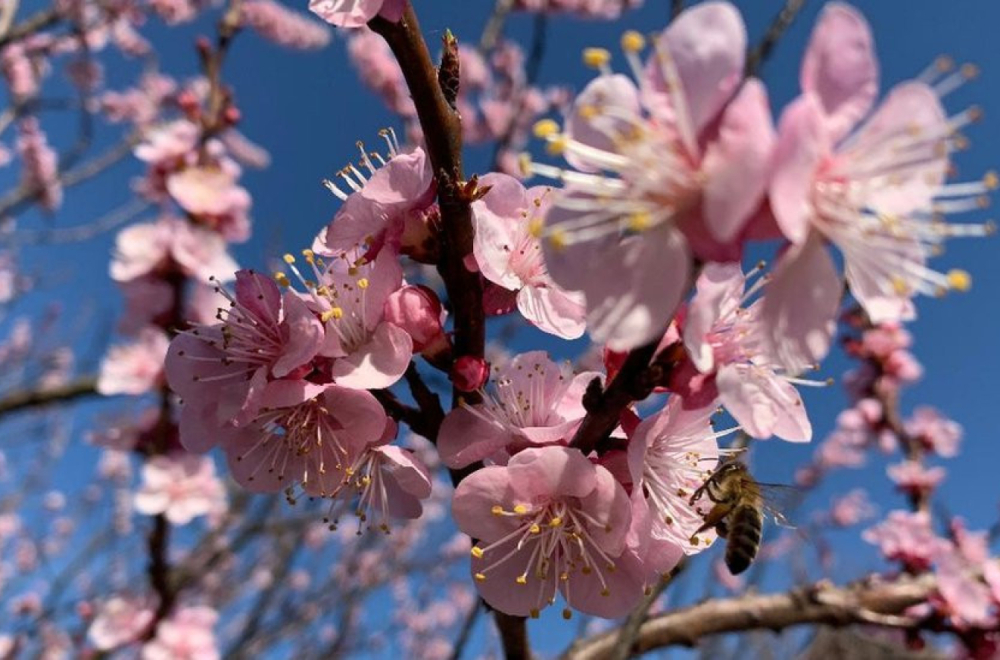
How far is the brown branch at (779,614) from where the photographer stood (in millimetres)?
1896

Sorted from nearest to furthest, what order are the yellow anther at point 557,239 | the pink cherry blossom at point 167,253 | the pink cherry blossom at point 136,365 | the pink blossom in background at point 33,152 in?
1. the yellow anther at point 557,239
2. the pink cherry blossom at point 167,253
3. the pink cherry blossom at point 136,365
4. the pink blossom in background at point 33,152

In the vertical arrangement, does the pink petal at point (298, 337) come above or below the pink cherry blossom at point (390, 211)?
below

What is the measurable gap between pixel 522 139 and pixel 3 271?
203 inches

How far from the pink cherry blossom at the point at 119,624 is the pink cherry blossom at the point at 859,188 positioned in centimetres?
297

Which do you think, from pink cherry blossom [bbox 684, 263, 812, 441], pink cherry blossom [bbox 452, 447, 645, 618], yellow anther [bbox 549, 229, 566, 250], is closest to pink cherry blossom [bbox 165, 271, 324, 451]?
pink cherry blossom [bbox 452, 447, 645, 618]

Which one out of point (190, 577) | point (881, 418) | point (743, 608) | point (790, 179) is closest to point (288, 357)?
point (790, 179)

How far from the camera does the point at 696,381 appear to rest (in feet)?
2.97

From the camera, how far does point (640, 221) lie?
73cm

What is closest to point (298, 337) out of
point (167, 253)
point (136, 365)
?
point (167, 253)

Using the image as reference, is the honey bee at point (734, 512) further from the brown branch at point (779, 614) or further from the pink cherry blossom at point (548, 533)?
the brown branch at point (779, 614)

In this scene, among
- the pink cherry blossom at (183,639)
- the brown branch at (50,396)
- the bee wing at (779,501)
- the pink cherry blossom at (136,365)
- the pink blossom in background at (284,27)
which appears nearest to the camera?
the bee wing at (779,501)

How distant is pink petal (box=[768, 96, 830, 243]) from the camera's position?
0.65 m

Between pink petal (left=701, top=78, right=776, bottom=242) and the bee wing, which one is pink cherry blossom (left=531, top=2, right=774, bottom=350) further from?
the bee wing

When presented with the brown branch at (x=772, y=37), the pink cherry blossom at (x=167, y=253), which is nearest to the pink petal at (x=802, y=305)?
the brown branch at (x=772, y=37)
